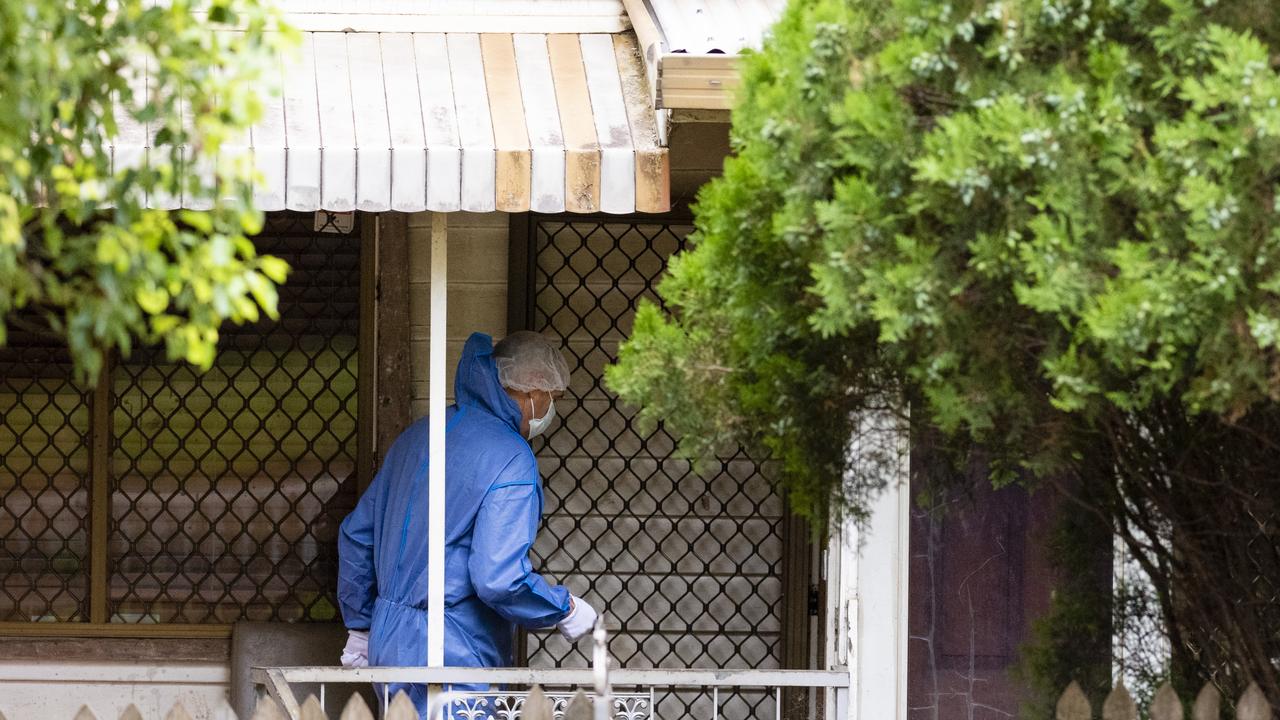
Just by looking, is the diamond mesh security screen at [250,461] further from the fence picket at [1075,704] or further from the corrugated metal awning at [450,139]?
the fence picket at [1075,704]

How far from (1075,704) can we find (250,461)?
11.5ft

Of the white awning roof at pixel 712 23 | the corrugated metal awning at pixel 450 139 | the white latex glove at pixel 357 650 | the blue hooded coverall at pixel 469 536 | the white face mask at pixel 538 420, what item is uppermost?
the white awning roof at pixel 712 23

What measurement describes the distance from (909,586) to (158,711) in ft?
9.77

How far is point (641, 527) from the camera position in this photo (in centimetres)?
579

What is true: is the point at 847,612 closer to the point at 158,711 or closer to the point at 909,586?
the point at 909,586

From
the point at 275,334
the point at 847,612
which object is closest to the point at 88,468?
the point at 275,334

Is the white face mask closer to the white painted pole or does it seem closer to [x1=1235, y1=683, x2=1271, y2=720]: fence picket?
the white painted pole

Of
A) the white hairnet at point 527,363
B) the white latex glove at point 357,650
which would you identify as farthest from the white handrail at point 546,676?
the white hairnet at point 527,363

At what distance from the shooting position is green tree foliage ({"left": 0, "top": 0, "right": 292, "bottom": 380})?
1.90 m

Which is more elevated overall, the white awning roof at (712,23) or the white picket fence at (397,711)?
the white awning roof at (712,23)

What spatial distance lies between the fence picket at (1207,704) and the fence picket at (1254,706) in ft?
0.37

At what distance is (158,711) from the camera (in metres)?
5.66

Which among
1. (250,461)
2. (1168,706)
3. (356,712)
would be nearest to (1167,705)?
(1168,706)

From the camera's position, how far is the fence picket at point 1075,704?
3.26 metres
